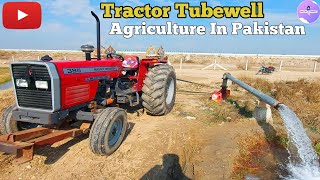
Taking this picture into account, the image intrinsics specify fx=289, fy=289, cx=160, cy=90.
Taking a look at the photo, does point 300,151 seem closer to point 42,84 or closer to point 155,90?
point 155,90

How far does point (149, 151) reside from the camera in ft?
16.0

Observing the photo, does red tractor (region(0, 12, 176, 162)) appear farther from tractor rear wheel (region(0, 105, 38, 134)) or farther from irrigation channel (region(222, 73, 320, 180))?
irrigation channel (region(222, 73, 320, 180))

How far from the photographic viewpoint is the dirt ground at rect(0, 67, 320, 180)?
14.0 feet

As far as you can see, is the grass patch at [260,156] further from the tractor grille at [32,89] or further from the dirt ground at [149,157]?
the tractor grille at [32,89]

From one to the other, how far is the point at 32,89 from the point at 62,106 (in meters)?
0.51

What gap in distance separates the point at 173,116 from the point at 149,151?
7.59 ft

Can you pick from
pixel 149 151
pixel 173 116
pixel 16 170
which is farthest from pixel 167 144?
pixel 16 170

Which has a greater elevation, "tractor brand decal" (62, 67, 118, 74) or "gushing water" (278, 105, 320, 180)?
"tractor brand decal" (62, 67, 118, 74)

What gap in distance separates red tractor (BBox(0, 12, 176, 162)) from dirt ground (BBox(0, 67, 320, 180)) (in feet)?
1.08

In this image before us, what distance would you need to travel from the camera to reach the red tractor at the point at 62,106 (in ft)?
13.8

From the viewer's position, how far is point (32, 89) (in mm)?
4387

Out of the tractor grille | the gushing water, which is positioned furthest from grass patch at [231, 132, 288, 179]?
the tractor grille

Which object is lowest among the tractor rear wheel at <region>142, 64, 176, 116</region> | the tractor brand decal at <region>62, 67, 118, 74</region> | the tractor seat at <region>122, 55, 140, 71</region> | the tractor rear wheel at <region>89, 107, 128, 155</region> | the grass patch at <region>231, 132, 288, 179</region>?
the grass patch at <region>231, 132, 288, 179</region>

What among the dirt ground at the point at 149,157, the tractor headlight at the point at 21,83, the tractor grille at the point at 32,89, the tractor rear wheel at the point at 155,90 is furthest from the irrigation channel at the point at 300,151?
the tractor headlight at the point at 21,83
